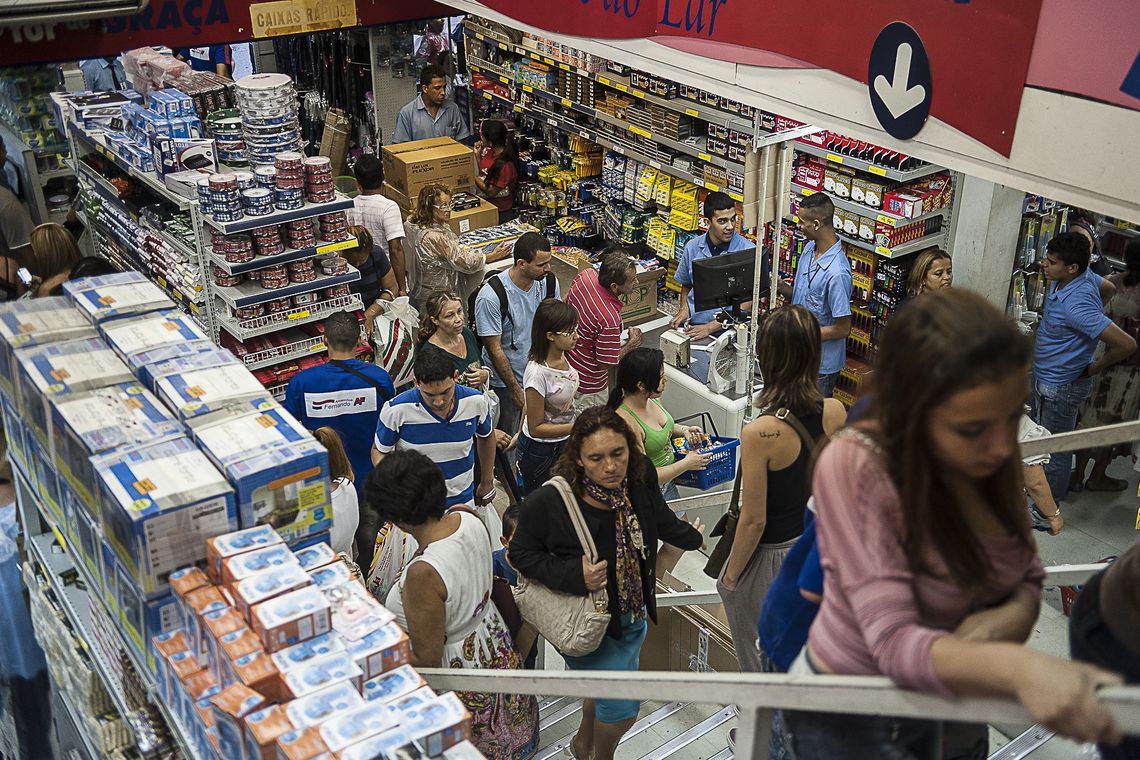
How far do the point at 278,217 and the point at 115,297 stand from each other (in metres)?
2.43

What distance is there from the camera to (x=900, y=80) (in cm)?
469

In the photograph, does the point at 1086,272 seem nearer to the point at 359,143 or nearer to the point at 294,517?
the point at 294,517

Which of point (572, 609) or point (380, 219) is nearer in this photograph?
point (572, 609)

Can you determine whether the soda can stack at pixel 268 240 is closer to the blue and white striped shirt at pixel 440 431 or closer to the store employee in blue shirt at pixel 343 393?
the store employee in blue shirt at pixel 343 393

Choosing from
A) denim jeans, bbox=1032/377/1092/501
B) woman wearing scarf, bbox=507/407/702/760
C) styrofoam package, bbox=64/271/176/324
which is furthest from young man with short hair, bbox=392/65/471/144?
woman wearing scarf, bbox=507/407/702/760

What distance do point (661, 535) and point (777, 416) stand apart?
28.5 inches

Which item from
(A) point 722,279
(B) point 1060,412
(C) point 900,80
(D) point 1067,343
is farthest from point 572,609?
(B) point 1060,412

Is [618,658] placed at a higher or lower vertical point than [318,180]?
lower

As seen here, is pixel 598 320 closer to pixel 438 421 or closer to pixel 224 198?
pixel 438 421

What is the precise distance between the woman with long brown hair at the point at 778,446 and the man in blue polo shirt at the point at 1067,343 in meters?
3.10

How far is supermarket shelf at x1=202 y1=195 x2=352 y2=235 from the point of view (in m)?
5.85

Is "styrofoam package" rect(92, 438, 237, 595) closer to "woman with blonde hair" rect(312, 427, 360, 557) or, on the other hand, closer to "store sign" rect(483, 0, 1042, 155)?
"woman with blonde hair" rect(312, 427, 360, 557)

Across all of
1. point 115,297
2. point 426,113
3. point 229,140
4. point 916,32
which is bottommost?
point 426,113

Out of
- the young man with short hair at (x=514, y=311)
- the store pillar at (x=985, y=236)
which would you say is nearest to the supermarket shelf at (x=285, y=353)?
the young man with short hair at (x=514, y=311)
